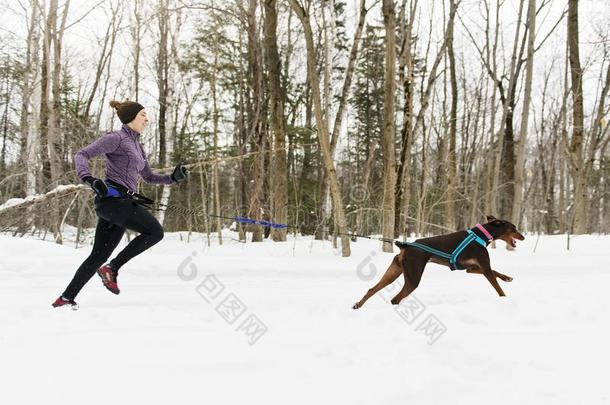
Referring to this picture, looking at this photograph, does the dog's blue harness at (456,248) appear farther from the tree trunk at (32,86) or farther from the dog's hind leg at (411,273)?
the tree trunk at (32,86)

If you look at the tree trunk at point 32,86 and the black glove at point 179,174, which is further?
the tree trunk at point 32,86

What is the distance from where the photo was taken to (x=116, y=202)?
3.93 meters

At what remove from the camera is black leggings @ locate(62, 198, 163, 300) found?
3.91 m

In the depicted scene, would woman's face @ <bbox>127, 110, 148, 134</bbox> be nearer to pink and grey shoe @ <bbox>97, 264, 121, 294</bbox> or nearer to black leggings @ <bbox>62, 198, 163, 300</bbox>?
black leggings @ <bbox>62, 198, 163, 300</bbox>

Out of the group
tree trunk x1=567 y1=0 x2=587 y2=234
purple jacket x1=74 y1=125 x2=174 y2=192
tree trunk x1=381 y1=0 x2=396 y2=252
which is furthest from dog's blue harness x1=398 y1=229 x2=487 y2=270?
tree trunk x1=567 y1=0 x2=587 y2=234

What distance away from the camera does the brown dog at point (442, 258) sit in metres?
4.17

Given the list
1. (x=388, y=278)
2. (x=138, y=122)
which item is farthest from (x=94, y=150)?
(x=388, y=278)

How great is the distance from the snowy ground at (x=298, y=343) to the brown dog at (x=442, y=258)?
188 millimetres

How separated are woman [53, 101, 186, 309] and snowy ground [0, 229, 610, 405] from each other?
1.02 ft

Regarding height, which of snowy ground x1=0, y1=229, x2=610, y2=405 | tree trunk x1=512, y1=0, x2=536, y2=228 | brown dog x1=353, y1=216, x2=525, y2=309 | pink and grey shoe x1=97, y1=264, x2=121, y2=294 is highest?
tree trunk x1=512, y1=0, x2=536, y2=228

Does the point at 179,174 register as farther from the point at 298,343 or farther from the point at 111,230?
the point at 298,343

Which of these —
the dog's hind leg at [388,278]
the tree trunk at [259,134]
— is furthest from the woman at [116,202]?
the tree trunk at [259,134]

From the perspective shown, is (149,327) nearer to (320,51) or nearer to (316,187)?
(320,51)

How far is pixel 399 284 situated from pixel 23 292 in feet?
12.9
